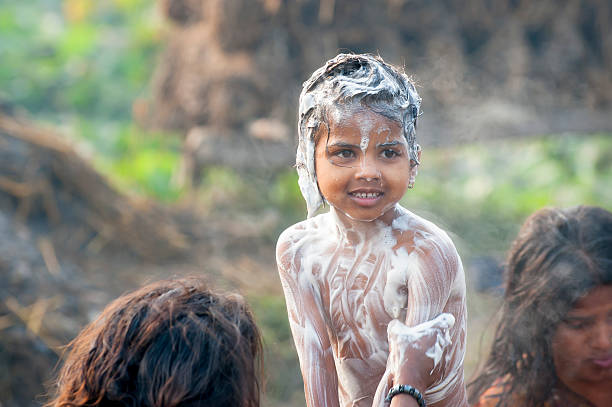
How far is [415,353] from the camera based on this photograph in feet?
5.83

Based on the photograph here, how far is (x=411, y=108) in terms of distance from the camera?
1.90 meters

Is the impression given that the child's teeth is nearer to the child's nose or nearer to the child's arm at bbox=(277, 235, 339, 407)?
the child's nose

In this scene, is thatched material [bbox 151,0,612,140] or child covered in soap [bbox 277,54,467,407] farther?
thatched material [bbox 151,0,612,140]

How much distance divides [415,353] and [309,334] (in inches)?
13.8

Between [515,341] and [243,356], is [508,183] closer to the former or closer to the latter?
[515,341]

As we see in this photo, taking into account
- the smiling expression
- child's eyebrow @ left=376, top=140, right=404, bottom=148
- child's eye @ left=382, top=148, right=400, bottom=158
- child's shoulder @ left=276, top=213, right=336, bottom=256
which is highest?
child's eyebrow @ left=376, top=140, right=404, bottom=148

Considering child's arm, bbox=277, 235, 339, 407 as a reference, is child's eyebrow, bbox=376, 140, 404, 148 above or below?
above

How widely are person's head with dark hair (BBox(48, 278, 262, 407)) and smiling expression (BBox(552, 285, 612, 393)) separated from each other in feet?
4.18

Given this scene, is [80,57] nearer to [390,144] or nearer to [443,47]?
[443,47]

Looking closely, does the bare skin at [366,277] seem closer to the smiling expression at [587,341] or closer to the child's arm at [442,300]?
the child's arm at [442,300]

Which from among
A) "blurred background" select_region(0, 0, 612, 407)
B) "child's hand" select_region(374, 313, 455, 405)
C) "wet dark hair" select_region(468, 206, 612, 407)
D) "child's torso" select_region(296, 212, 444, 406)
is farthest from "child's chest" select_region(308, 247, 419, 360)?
"blurred background" select_region(0, 0, 612, 407)

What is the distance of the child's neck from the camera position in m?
1.99

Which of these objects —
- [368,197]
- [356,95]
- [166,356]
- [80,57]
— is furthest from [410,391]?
[80,57]

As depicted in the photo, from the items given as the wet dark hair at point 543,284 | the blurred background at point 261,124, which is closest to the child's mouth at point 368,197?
the wet dark hair at point 543,284
